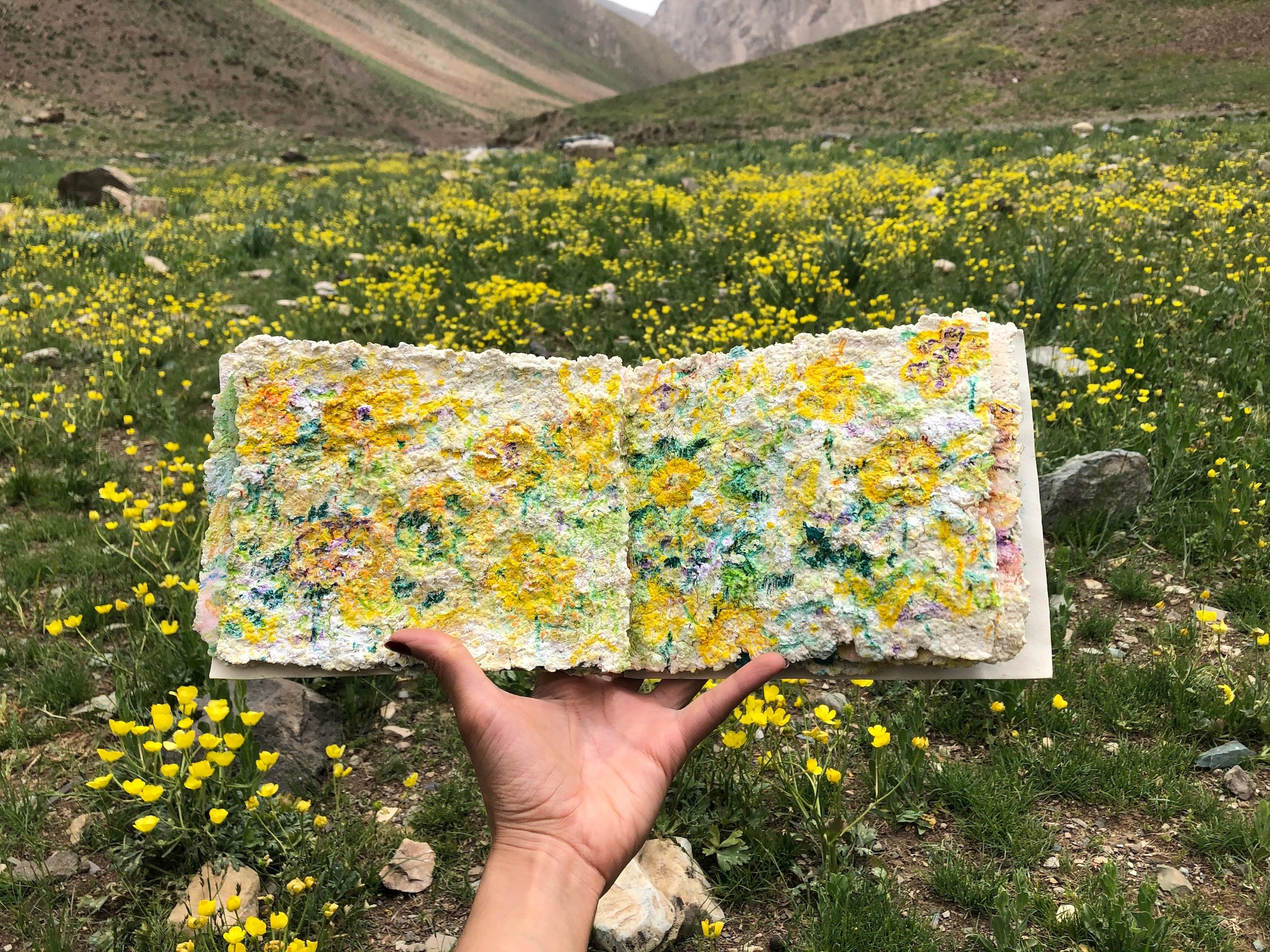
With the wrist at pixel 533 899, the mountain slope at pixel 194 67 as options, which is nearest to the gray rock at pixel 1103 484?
the wrist at pixel 533 899

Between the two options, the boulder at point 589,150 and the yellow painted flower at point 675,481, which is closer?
the yellow painted flower at point 675,481

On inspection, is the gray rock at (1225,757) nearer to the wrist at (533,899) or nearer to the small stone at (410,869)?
the wrist at (533,899)

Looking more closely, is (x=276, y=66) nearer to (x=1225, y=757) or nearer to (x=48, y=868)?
(x=48, y=868)

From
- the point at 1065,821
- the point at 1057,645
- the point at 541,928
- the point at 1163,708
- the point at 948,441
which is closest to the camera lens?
the point at 541,928

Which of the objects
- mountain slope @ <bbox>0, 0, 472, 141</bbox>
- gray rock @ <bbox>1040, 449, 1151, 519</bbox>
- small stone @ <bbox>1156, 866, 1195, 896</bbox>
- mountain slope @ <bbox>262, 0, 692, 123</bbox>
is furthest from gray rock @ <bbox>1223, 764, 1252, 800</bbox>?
mountain slope @ <bbox>262, 0, 692, 123</bbox>

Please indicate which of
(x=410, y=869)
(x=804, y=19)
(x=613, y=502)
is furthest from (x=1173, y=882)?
(x=804, y=19)

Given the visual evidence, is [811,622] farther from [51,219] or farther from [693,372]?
[51,219]

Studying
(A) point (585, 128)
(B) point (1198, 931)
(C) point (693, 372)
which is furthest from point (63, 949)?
(A) point (585, 128)
